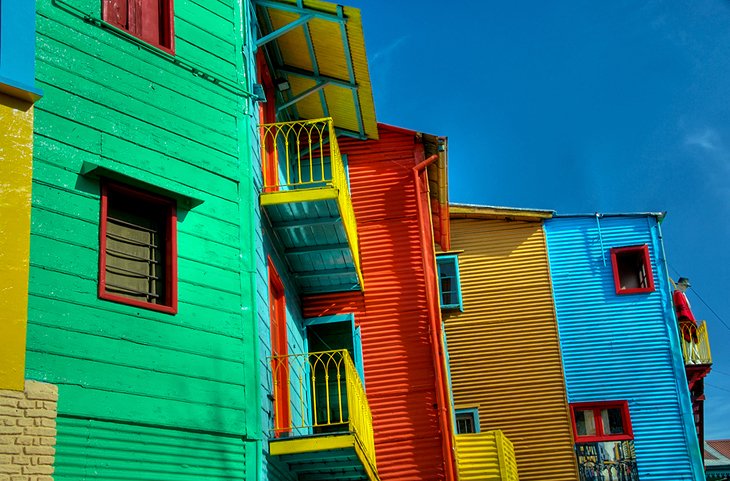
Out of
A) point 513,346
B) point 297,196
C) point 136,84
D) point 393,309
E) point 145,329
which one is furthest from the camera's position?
point 513,346

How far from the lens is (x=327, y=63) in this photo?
655 inches

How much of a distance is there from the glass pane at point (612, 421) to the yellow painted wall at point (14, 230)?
64.0ft

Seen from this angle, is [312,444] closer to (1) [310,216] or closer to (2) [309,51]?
(1) [310,216]

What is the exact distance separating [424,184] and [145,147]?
8551 millimetres

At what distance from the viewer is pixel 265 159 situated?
14.9 metres

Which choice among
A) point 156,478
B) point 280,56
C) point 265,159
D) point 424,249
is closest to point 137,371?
point 156,478

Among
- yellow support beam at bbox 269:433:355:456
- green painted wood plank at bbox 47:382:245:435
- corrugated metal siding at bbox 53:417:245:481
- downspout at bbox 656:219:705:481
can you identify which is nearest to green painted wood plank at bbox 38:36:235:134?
green painted wood plank at bbox 47:382:245:435

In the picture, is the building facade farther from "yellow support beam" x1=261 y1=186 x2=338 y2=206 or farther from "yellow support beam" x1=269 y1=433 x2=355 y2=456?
"yellow support beam" x1=269 y1=433 x2=355 y2=456

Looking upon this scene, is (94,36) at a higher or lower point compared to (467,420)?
higher

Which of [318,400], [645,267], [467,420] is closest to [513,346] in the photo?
[467,420]

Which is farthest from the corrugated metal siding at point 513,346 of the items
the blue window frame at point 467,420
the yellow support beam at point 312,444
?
the yellow support beam at point 312,444

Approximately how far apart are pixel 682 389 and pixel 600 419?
228 centimetres

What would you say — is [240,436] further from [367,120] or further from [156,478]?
[367,120]

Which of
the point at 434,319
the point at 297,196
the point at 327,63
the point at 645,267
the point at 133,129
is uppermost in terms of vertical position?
the point at 327,63
